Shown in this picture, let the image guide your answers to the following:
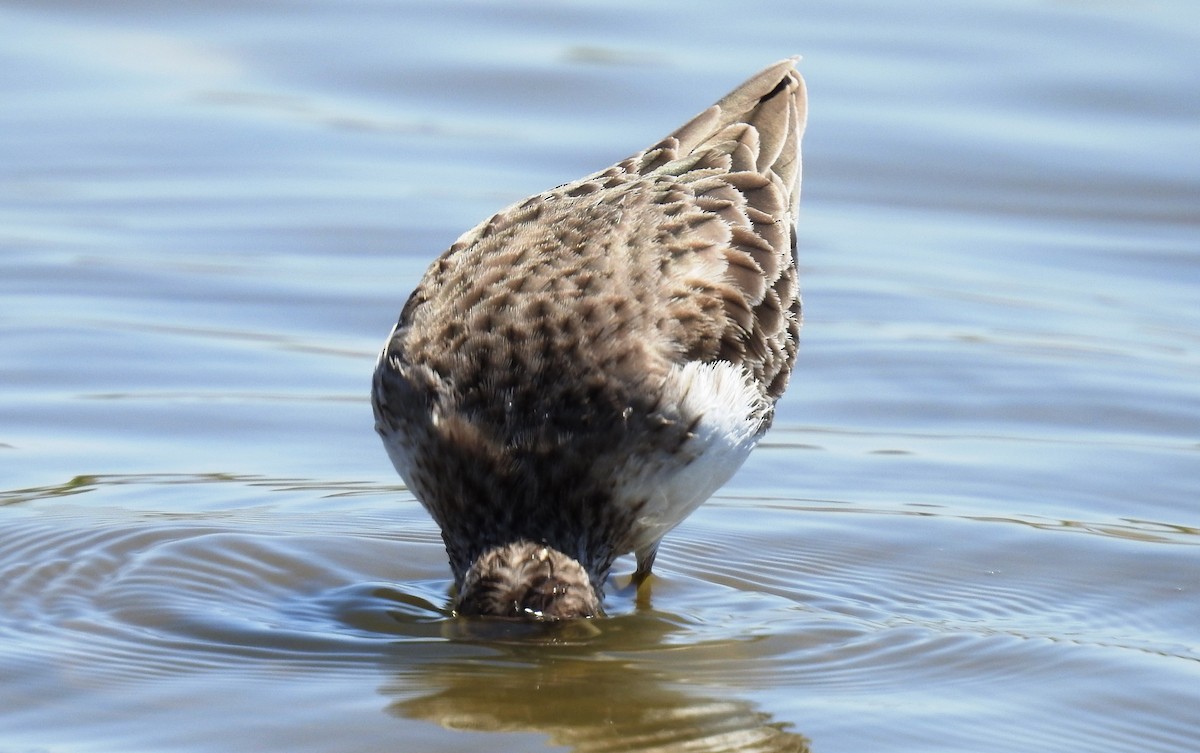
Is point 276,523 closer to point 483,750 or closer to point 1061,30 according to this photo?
point 483,750

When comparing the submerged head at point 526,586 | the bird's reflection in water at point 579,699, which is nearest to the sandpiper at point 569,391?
the submerged head at point 526,586

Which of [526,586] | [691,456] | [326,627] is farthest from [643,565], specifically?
[326,627]

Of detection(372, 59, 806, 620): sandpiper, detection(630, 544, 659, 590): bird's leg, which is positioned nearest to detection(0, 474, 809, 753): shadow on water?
detection(630, 544, 659, 590): bird's leg

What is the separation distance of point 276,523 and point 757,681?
190cm

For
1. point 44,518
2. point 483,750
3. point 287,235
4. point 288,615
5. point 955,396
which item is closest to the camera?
point 483,750

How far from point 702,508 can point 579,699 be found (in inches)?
75.5

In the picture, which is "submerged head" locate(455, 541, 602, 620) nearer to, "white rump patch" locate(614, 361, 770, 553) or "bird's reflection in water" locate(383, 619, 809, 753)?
"bird's reflection in water" locate(383, 619, 809, 753)

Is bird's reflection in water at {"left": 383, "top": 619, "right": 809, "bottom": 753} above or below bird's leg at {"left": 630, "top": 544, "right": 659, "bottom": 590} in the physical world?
below

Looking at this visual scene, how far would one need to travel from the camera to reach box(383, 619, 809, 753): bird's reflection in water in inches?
190

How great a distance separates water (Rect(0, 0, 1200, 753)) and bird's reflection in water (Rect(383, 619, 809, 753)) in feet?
0.05

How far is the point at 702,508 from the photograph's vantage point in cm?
690

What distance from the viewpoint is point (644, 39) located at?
1353 cm

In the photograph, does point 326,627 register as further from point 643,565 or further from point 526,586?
point 643,565

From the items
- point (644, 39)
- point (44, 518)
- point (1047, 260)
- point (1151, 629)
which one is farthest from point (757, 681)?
point (644, 39)
